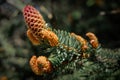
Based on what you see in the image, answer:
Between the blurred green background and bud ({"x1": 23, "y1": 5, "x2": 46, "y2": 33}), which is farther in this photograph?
the blurred green background

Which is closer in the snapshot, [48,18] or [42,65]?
[42,65]

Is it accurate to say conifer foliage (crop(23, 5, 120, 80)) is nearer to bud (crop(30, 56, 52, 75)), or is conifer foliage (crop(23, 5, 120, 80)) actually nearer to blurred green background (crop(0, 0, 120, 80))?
bud (crop(30, 56, 52, 75))

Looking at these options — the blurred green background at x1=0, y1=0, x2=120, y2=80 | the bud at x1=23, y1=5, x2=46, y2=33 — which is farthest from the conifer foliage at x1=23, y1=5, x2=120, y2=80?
the blurred green background at x1=0, y1=0, x2=120, y2=80

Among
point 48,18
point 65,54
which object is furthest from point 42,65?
point 48,18

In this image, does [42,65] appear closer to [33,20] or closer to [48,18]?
[33,20]

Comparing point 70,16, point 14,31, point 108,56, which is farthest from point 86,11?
point 108,56

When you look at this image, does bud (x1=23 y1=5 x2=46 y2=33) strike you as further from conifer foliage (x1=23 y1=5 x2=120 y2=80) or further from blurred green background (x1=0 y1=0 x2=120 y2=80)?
blurred green background (x1=0 y1=0 x2=120 y2=80)

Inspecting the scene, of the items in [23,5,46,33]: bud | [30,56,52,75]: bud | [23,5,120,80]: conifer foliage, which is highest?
[23,5,46,33]: bud

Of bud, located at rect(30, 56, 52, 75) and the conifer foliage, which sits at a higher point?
the conifer foliage
